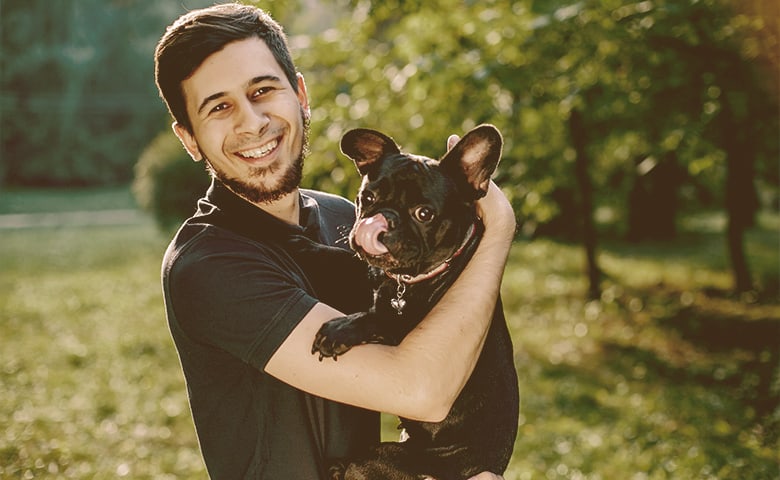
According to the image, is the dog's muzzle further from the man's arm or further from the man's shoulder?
the man's shoulder

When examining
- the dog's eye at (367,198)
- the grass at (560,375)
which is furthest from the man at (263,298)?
the grass at (560,375)

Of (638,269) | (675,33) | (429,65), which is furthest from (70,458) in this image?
(638,269)

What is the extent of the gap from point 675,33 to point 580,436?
3.89 metres

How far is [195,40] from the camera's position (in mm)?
2436

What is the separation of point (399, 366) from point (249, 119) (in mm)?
1002

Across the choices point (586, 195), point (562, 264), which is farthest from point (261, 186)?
point (562, 264)

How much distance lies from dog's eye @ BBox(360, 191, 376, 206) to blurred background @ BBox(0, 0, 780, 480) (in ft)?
8.89

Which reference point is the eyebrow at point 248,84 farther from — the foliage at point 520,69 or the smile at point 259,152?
the foliage at point 520,69

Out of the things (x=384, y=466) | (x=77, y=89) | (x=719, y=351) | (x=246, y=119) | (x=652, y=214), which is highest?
(x=246, y=119)

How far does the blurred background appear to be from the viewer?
585 centimetres

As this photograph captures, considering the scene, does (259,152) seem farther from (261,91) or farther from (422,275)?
(422,275)

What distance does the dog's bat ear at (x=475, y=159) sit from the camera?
262 centimetres

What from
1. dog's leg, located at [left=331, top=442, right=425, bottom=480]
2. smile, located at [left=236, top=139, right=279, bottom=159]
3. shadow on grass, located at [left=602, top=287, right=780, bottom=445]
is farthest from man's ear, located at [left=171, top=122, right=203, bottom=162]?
shadow on grass, located at [left=602, top=287, right=780, bottom=445]

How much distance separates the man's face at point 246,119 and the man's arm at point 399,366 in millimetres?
590
